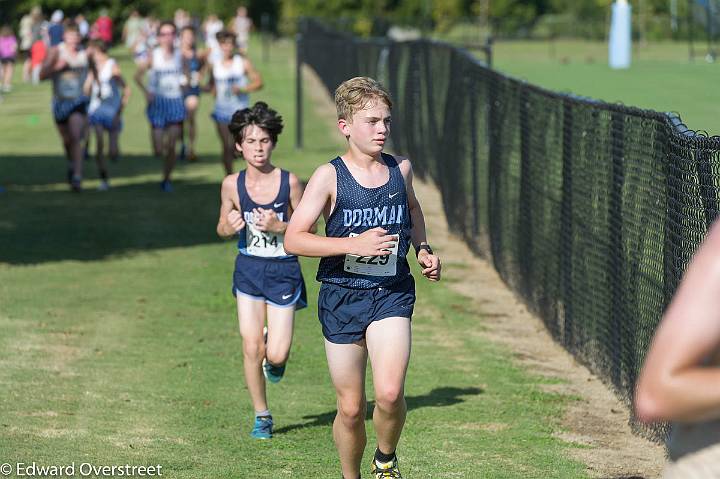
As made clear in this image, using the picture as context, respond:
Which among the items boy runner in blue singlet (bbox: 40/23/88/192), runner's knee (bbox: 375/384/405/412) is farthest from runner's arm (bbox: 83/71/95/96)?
runner's knee (bbox: 375/384/405/412)

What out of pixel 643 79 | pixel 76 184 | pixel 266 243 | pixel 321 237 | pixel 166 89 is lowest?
pixel 643 79

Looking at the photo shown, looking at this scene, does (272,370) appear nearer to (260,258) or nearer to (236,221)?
(260,258)

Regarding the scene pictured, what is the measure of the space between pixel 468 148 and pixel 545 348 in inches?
203

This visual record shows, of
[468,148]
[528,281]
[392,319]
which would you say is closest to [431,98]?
[468,148]

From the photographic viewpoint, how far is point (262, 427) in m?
7.58

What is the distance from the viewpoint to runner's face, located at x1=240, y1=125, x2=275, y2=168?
7.51 m

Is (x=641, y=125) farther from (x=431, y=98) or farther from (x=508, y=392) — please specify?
(x=431, y=98)

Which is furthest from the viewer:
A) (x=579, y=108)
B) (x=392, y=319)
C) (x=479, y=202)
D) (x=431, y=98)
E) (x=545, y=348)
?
(x=431, y=98)

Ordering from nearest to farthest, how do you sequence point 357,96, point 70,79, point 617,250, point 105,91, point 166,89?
point 357,96
point 617,250
point 70,79
point 166,89
point 105,91

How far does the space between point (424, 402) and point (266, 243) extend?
1718 millimetres

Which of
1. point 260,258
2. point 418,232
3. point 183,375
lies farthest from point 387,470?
point 183,375

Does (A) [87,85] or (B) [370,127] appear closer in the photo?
(B) [370,127]

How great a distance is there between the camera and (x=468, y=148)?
15148 mm

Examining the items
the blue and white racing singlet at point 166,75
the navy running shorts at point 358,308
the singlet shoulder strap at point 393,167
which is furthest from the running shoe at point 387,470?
the blue and white racing singlet at point 166,75
